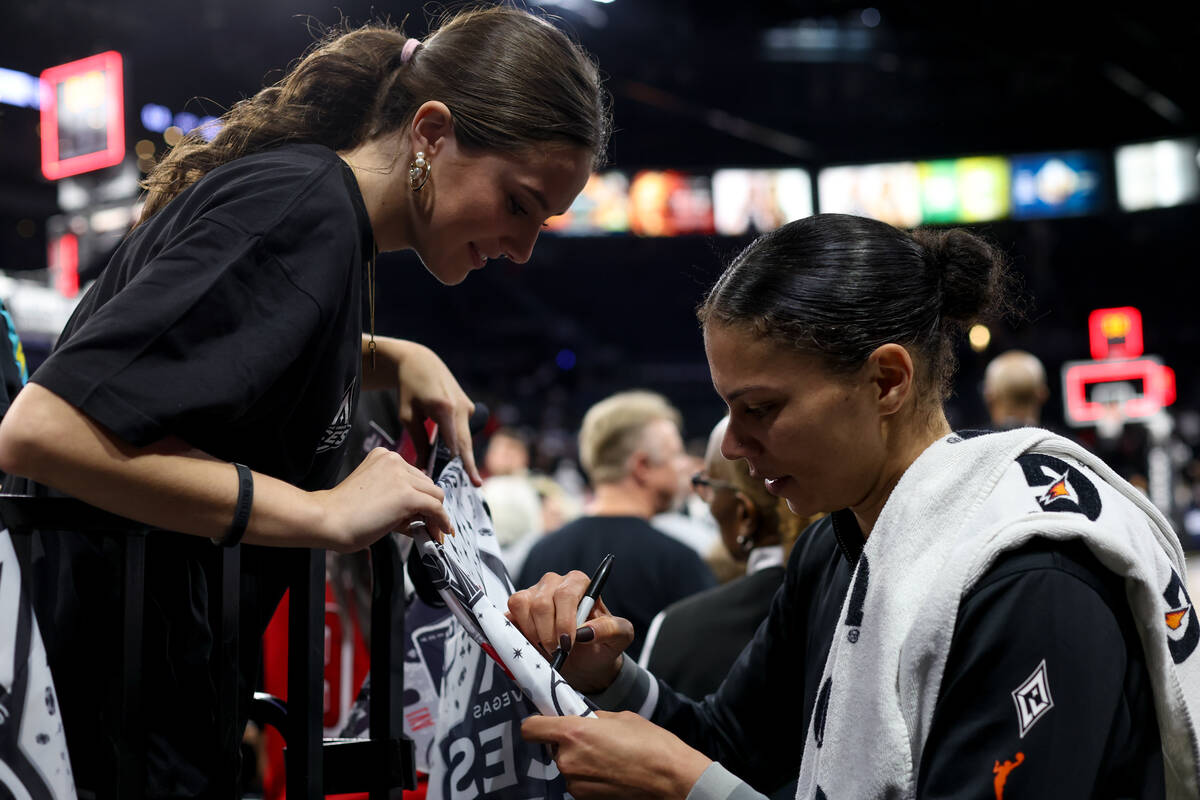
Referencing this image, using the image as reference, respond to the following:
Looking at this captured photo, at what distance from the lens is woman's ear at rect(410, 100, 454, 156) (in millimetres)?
1413

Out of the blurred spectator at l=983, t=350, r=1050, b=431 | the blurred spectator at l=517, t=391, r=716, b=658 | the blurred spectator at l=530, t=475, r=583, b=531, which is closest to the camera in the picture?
the blurred spectator at l=517, t=391, r=716, b=658

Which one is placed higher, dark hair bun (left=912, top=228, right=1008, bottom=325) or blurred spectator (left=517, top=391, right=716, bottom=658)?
dark hair bun (left=912, top=228, right=1008, bottom=325)

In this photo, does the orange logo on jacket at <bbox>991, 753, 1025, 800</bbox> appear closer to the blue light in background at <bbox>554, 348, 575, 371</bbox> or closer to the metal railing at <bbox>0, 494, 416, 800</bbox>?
the metal railing at <bbox>0, 494, 416, 800</bbox>

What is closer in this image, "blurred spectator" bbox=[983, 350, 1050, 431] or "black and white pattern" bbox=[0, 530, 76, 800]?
"black and white pattern" bbox=[0, 530, 76, 800]

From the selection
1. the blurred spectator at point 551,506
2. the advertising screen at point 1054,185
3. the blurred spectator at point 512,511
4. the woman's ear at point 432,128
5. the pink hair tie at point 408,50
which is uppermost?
the advertising screen at point 1054,185

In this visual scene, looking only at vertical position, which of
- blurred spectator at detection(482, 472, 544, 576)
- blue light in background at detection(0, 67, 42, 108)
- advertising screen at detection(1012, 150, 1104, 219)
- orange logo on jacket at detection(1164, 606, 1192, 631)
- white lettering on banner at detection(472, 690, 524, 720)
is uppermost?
blue light in background at detection(0, 67, 42, 108)

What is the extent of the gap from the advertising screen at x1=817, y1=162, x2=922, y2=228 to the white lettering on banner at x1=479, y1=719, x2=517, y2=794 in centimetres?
1243

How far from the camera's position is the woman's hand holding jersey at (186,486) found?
1.03 m

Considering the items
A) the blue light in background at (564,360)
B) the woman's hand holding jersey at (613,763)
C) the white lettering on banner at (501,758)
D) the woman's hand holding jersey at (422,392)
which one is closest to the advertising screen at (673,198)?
the blue light in background at (564,360)

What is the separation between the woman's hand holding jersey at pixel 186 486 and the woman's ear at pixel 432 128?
1.41ft

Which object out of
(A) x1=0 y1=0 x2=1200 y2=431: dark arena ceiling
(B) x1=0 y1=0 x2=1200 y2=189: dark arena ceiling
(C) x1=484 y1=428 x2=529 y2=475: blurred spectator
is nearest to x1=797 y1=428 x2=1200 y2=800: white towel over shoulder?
(C) x1=484 y1=428 x2=529 y2=475: blurred spectator

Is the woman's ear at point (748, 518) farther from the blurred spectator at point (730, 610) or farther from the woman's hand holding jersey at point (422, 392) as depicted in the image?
the woman's hand holding jersey at point (422, 392)

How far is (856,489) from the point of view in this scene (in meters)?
1.43

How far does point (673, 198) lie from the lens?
44.9ft
